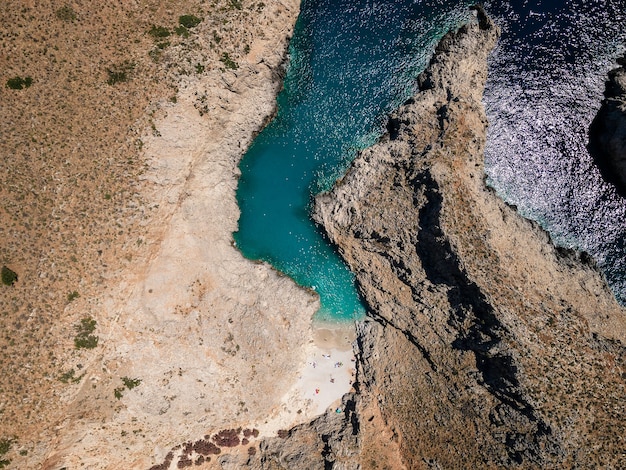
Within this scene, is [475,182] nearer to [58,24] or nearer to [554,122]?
[554,122]

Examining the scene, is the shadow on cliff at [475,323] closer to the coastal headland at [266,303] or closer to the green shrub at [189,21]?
the coastal headland at [266,303]

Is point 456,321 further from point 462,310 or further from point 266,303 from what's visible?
point 266,303

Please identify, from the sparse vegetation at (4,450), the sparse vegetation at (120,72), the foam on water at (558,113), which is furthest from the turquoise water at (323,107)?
the sparse vegetation at (4,450)

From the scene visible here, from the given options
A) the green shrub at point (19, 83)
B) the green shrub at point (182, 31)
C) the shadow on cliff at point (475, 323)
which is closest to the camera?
the green shrub at point (19, 83)

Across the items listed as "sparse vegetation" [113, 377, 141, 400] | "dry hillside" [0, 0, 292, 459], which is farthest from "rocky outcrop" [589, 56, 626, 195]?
"sparse vegetation" [113, 377, 141, 400]

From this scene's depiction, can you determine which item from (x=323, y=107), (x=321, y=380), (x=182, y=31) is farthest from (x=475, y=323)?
(x=182, y=31)

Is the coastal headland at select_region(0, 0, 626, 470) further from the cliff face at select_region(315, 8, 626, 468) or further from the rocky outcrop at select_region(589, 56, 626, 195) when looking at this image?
the rocky outcrop at select_region(589, 56, 626, 195)

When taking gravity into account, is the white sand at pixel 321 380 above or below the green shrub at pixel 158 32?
below
